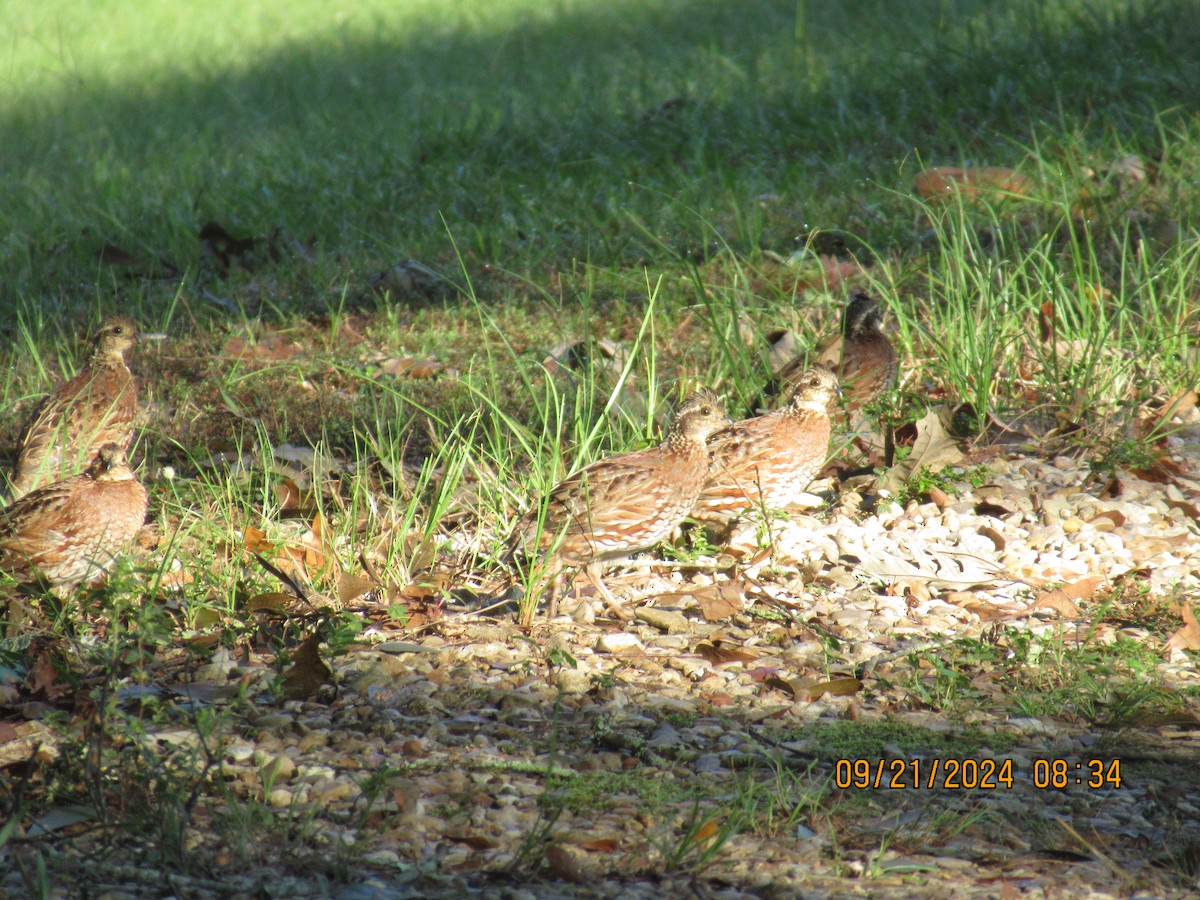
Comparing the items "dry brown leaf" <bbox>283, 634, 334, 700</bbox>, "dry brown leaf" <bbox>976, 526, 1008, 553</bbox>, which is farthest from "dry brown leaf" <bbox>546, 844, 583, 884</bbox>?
"dry brown leaf" <bbox>976, 526, 1008, 553</bbox>

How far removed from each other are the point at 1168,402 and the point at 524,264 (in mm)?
3798

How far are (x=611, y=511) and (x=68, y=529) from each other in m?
1.91

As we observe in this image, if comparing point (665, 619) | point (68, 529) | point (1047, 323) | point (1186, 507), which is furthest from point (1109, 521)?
point (68, 529)

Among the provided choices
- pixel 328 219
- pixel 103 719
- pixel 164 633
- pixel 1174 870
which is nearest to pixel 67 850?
pixel 103 719

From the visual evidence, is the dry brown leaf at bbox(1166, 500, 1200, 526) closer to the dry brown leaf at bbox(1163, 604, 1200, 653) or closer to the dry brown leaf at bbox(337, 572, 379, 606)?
the dry brown leaf at bbox(1163, 604, 1200, 653)

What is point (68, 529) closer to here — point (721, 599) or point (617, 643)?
point (617, 643)

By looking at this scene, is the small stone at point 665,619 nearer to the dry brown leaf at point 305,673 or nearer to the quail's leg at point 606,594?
the quail's leg at point 606,594

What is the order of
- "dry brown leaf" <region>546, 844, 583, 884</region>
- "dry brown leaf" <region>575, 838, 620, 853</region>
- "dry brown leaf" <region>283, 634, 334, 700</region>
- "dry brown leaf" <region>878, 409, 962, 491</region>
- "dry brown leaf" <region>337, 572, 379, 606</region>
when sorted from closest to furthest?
"dry brown leaf" <region>546, 844, 583, 884</region> → "dry brown leaf" <region>575, 838, 620, 853</region> → "dry brown leaf" <region>283, 634, 334, 700</region> → "dry brown leaf" <region>337, 572, 379, 606</region> → "dry brown leaf" <region>878, 409, 962, 491</region>

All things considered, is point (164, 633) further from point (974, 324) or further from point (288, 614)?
point (974, 324)

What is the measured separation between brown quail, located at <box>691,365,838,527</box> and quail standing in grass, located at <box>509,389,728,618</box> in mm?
292

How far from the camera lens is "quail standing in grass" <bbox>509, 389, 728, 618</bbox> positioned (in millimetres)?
4586

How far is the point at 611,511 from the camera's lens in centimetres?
461

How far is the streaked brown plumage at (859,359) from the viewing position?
6.14 meters

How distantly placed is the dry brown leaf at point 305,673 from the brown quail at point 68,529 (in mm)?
1117
